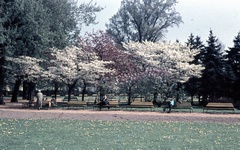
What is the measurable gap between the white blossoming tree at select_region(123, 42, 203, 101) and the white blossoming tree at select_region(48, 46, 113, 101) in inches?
218

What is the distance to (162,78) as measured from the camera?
34.9 meters

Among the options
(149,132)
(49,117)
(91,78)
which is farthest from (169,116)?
(91,78)

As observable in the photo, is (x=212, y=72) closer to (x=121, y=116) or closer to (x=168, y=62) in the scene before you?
(x=168, y=62)

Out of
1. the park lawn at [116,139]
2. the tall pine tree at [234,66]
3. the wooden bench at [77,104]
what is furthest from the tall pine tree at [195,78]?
the park lawn at [116,139]

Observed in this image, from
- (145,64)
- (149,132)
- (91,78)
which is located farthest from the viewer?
(145,64)

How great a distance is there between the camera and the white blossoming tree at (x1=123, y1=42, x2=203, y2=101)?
35.1m

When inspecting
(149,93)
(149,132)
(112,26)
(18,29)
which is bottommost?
(149,132)

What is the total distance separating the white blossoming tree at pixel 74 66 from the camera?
30.8 meters

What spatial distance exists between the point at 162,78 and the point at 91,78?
7.82 meters

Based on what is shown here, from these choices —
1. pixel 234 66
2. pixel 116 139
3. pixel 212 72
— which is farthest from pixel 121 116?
pixel 234 66

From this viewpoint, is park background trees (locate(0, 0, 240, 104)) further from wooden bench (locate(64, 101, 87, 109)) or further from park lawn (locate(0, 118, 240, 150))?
park lawn (locate(0, 118, 240, 150))

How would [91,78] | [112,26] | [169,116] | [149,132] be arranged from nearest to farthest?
[149,132], [169,116], [91,78], [112,26]

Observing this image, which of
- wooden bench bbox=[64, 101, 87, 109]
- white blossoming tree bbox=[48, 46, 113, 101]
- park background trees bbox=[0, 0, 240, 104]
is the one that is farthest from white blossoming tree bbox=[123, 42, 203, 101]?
wooden bench bbox=[64, 101, 87, 109]

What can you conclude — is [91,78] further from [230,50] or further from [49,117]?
[230,50]
